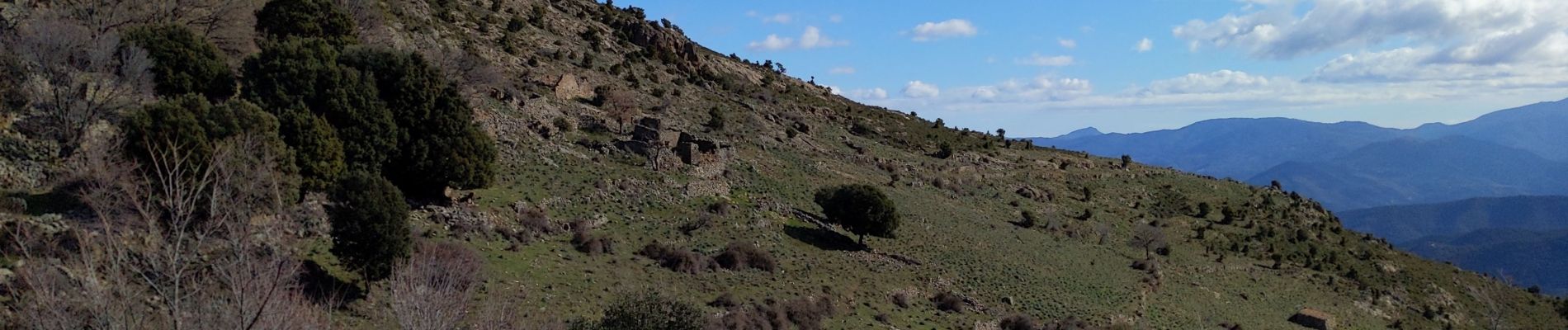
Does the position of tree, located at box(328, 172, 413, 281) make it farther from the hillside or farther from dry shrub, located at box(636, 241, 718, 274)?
dry shrub, located at box(636, 241, 718, 274)

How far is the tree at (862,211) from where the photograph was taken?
3931 centimetres

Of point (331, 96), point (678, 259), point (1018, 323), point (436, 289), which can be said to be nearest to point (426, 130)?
point (331, 96)

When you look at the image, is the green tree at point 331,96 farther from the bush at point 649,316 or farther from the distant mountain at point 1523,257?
the distant mountain at point 1523,257

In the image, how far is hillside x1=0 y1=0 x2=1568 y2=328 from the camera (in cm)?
2842

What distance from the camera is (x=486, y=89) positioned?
4456 cm

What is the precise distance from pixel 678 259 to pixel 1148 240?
33.8 m

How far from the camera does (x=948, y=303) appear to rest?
3428 cm

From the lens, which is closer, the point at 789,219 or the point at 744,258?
the point at 744,258

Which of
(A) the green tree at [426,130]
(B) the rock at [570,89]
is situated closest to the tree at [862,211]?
(A) the green tree at [426,130]

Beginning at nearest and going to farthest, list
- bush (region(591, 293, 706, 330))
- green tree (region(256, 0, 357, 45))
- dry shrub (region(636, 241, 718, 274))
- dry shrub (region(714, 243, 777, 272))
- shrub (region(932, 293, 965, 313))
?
bush (region(591, 293, 706, 330)) → dry shrub (region(636, 241, 718, 274)) → dry shrub (region(714, 243, 777, 272)) → shrub (region(932, 293, 965, 313)) → green tree (region(256, 0, 357, 45))

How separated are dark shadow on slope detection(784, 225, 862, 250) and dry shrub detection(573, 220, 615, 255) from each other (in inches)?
380

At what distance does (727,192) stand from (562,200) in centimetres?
974

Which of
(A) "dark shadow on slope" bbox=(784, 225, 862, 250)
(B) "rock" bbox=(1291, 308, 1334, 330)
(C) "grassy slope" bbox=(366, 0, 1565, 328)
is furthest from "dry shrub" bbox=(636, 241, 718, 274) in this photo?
(B) "rock" bbox=(1291, 308, 1334, 330)

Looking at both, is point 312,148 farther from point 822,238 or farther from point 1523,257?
point 1523,257
